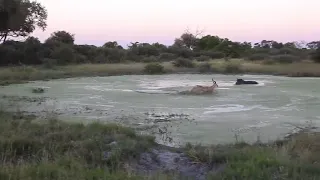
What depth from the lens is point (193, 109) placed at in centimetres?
1477

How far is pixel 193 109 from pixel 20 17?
24.6 metres

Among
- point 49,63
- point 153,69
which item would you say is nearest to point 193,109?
point 153,69

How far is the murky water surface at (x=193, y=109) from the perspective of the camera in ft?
35.7

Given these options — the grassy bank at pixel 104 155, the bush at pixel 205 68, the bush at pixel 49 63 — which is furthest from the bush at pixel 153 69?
the grassy bank at pixel 104 155

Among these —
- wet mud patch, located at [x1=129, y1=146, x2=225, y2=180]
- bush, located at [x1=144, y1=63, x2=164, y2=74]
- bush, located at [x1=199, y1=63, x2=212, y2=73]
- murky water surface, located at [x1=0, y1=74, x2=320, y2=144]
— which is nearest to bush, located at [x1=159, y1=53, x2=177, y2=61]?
bush, located at [x1=199, y1=63, x2=212, y2=73]

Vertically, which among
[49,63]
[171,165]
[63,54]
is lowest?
[171,165]

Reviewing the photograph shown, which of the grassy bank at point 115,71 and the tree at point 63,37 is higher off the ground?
the tree at point 63,37

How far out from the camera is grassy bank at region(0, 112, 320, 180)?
5.46 meters

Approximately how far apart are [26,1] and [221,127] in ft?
99.5

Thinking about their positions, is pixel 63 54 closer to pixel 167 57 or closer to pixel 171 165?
pixel 167 57

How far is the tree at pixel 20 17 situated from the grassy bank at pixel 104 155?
27277 millimetres

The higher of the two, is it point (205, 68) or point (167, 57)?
point (167, 57)

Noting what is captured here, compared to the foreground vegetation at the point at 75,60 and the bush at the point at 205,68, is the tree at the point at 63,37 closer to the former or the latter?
the foreground vegetation at the point at 75,60

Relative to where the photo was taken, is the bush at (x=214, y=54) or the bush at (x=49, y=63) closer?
the bush at (x=49, y=63)
